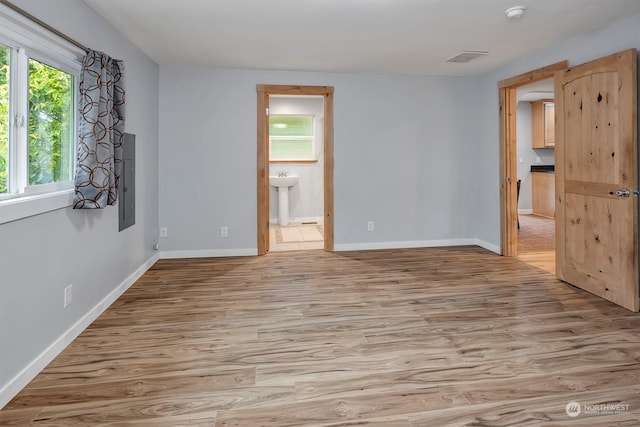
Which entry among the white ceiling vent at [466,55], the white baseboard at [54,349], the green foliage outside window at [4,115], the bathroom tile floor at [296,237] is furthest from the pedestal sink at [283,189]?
the green foliage outside window at [4,115]

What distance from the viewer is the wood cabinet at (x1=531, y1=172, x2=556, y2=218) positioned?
7.75 meters

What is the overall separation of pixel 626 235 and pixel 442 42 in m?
2.21

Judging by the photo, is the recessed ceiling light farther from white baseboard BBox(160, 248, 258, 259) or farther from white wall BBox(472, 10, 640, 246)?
white baseboard BBox(160, 248, 258, 259)

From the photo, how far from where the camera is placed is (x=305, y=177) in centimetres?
742

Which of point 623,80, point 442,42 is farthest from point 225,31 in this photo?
point 623,80

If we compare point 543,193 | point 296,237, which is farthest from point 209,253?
point 543,193

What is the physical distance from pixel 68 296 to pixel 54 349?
32cm

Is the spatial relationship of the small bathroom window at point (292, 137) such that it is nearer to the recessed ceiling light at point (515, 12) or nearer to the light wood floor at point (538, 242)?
the light wood floor at point (538, 242)

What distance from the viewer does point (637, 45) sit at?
298cm

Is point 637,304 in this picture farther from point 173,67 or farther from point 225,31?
point 173,67

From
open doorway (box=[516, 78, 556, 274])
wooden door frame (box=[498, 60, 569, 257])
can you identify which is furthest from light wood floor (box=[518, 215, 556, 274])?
wooden door frame (box=[498, 60, 569, 257])

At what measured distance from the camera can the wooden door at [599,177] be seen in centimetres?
294

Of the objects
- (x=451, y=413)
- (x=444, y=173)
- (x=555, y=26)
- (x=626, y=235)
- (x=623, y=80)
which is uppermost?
(x=555, y=26)

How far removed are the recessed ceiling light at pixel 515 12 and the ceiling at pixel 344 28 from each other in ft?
0.14
